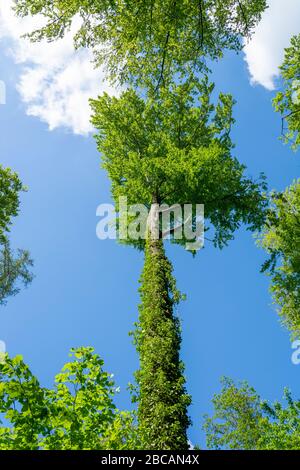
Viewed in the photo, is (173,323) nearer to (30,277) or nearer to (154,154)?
(154,154)

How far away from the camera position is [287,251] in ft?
60.5

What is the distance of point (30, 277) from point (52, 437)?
68.5ft

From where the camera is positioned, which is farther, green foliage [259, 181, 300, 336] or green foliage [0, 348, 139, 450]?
green foliage [259, 181, 300, 336]

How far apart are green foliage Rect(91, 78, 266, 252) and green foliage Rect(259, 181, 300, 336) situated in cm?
172

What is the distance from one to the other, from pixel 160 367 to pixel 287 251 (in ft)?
39.2

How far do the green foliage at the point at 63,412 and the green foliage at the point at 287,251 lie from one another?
1225cm

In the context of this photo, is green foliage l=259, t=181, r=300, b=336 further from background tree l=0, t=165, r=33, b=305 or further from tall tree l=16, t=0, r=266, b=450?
background tree l=0, t=165, r=33, b=305

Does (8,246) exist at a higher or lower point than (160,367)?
higher

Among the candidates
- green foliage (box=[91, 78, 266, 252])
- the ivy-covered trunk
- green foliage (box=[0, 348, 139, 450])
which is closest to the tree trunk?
the ivy-covered trunk

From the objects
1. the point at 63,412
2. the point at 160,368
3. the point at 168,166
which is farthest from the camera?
the point at 168,166

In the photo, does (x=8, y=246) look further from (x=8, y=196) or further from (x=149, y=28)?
(x=149, y=28)

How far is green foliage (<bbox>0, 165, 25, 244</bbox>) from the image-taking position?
59.2ft

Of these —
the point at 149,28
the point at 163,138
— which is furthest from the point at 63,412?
the point at 163,138
